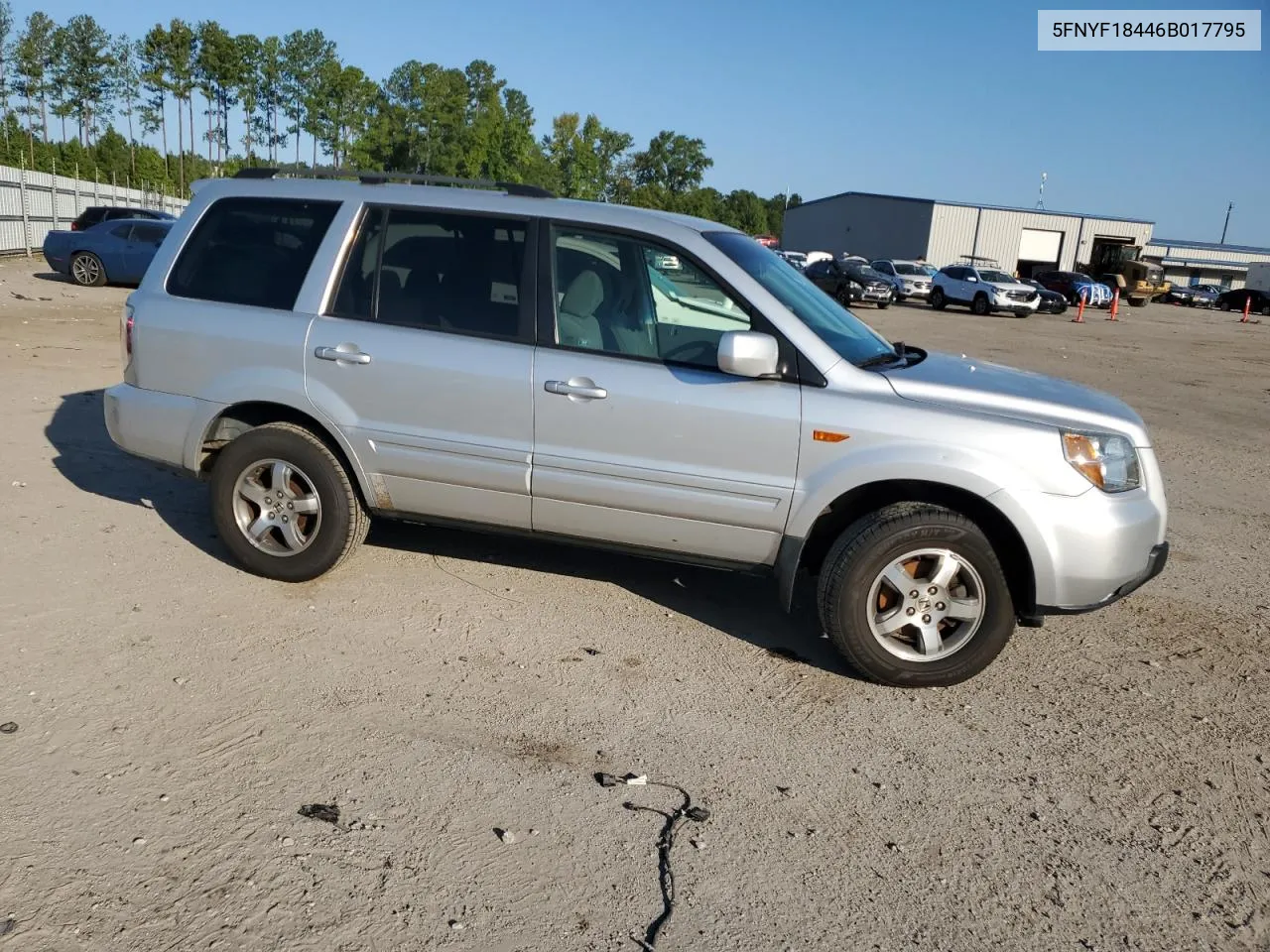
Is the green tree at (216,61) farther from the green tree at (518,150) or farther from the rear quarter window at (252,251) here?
the rear quarter window at (252,251)

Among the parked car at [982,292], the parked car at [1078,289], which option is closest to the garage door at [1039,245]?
the parked car at [1078,289]

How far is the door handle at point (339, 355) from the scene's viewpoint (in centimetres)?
469

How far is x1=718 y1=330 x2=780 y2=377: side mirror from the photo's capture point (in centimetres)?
405

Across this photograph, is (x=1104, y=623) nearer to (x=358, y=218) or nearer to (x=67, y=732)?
(x=358, y=218)

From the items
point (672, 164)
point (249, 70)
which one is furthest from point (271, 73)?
point (672, 164)

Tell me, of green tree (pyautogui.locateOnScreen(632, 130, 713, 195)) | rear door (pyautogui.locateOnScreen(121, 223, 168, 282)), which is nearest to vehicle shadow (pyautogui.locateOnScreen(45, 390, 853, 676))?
rear door (pyautogui.locateOnScreen(121, 223, 168, 282))

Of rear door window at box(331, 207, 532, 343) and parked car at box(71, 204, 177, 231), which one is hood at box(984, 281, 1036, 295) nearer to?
parked car at box(71, 204, 177, 231)

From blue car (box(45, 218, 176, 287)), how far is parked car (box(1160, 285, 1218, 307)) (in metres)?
51.5

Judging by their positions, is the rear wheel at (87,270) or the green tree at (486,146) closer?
the rear wheel at (87,270)

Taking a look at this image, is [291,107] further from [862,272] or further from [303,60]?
[862,272]

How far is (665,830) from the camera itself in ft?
10.5

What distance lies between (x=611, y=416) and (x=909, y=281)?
3665cm

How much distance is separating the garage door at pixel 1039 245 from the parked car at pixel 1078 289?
820 inches

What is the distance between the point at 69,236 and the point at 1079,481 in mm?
21744
